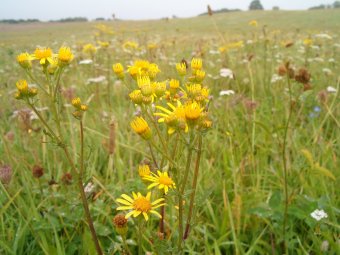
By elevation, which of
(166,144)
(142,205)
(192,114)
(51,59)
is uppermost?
(51,59)

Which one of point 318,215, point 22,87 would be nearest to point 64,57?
point 22,87

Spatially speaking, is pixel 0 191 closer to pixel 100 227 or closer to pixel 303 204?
pixel 100 227

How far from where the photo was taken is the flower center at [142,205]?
0.98 metres

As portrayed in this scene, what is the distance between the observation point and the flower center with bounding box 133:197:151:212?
3.22ft

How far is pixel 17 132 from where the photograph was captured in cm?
267

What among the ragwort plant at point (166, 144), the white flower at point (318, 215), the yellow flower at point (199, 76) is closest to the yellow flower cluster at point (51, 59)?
the ragwort plant at point (166, 144)

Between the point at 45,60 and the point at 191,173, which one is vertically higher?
the point at 45,60

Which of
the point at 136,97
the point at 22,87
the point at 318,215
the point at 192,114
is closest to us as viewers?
the point at 192,114

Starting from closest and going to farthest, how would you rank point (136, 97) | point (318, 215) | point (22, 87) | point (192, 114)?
point (192, 114), point (136, 97), point (22, 87), point (318, 215)

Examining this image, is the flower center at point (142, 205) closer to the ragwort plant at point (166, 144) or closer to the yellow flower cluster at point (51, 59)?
the ragwort plant at point (166, 144)

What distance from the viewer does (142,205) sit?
0.99 meters

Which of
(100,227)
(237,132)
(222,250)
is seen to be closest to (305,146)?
(237,132)

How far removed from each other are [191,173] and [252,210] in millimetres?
445

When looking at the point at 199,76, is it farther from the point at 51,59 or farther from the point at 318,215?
the point at 318,215
